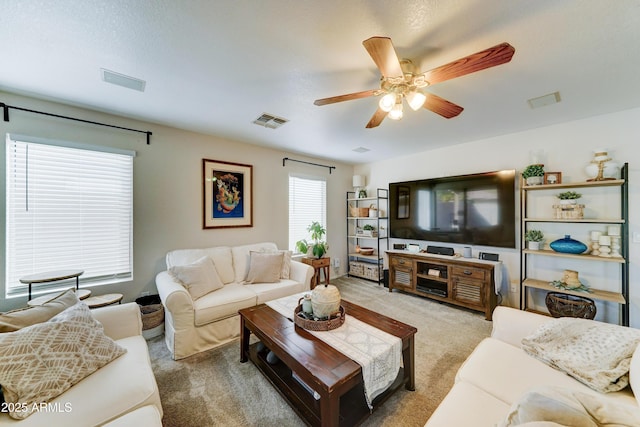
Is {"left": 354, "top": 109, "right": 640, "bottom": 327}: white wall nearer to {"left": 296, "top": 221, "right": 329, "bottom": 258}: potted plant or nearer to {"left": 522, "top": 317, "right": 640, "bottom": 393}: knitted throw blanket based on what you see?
{"left": 296, "top": 221, "right": 329, "bottom": 258}: potted plant

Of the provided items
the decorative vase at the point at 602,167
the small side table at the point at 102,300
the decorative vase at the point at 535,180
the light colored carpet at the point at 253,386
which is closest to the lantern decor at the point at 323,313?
the light colored carpet at the point at 253,386

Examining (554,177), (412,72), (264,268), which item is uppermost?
(412,72)

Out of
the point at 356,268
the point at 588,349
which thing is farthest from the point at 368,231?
the point at 588,349

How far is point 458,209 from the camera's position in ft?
11.8

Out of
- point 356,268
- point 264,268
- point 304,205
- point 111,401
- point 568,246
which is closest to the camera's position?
point 111,401

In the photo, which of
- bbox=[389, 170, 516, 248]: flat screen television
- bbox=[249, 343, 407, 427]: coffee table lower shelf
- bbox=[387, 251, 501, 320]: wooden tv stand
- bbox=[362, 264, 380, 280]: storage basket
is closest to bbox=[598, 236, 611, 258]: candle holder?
bbox=[389, 170, 516, 248]: flat screen television

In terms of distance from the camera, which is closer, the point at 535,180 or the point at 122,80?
the point at 122,80

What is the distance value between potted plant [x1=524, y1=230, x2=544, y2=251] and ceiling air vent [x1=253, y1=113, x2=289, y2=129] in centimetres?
334

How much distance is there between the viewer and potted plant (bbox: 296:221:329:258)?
4094 mm

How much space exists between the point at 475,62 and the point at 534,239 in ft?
8.91

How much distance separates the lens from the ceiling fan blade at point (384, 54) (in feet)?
3.92

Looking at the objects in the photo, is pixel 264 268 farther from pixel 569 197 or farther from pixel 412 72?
pixel 569 197

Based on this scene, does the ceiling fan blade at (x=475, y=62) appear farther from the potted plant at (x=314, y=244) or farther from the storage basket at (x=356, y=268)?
the storage basket at (x=356, y=268)

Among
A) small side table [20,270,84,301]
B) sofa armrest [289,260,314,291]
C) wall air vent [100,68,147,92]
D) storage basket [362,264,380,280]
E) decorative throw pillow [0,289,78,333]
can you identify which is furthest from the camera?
storage basket [362,264,380,280]
